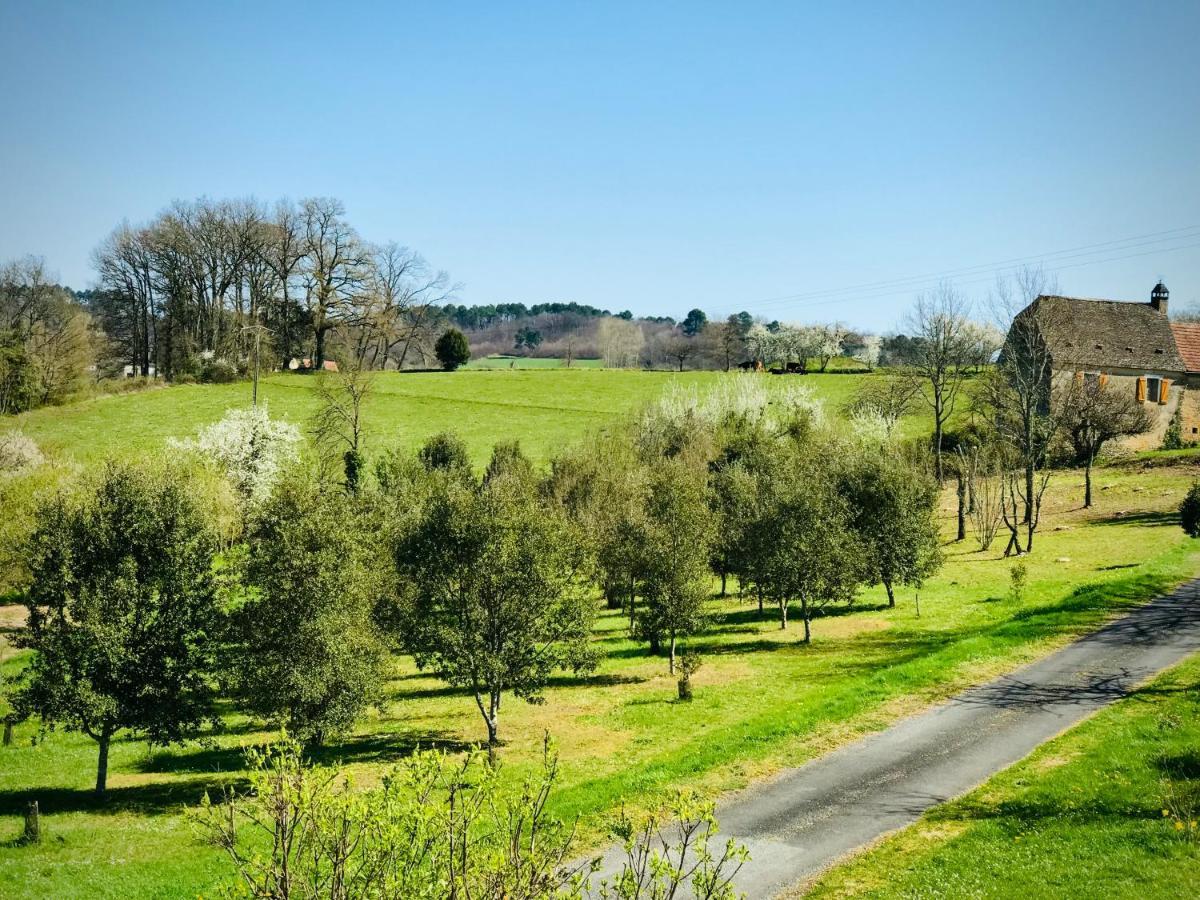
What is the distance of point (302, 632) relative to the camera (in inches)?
956

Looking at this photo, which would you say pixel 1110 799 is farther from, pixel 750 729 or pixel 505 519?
pixel 505 519

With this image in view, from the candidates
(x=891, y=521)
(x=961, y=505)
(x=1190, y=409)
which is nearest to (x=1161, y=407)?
(x=1190, y=409)

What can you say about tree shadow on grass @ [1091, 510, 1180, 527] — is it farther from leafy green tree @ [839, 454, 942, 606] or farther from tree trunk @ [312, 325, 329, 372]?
tree trunk @ [312, 325, 329, 372]

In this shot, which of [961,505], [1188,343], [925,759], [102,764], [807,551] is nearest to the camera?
[925,759]

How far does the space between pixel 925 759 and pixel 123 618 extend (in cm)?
2236

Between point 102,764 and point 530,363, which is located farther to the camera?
point 530,363

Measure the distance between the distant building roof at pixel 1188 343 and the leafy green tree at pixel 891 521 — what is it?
43.8 m

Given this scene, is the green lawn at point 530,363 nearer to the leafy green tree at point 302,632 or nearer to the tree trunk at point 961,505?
the tree trunk at point 961,505

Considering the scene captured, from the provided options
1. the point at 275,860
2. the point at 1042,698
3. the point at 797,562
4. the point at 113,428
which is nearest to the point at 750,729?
the point at 1042,698

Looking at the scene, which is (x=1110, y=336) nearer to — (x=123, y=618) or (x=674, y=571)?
(x=674, y=571)

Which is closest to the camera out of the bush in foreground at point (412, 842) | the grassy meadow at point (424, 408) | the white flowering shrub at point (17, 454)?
the bush in foreground at point (412, 842)

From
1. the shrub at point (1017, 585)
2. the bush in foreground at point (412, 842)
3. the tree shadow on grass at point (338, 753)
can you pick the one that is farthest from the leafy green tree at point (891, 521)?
the bush in foreground at point (412, 842)

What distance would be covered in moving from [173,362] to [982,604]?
87488mm

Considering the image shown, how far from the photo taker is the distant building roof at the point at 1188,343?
70500 mm
